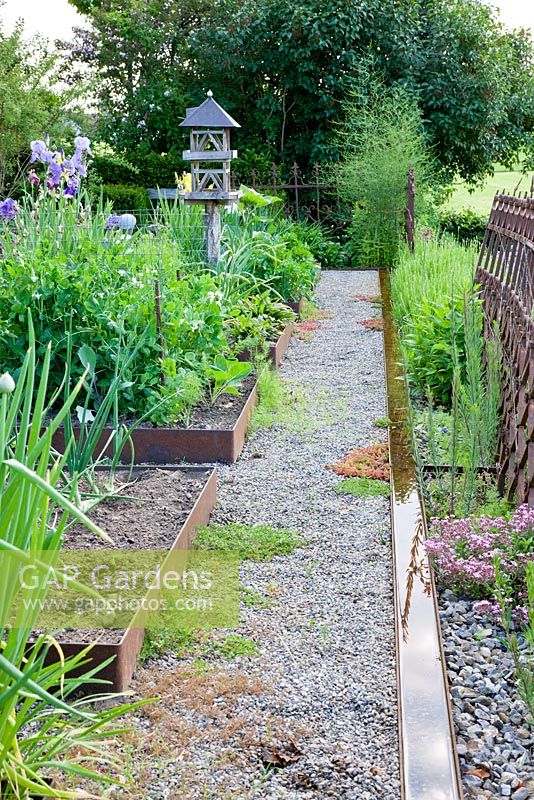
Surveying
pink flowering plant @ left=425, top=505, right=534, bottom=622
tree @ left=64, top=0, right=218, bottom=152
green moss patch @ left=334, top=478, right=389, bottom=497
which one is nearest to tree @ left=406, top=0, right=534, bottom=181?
tree @ left=64, top=0, right=218, bottom=152

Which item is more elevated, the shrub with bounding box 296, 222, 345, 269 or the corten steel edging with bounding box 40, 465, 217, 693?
the shrub with bounding box 296, 222, 345, 269

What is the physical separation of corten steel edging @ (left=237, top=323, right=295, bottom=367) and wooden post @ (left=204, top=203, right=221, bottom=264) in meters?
0.84

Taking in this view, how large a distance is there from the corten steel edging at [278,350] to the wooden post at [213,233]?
2.75 feet

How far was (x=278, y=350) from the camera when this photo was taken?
6.59 meters

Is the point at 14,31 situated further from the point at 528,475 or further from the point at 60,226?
the point at 528,475

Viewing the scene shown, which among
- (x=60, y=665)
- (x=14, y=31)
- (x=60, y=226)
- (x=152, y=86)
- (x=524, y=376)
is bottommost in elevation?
(x=60, y=665)

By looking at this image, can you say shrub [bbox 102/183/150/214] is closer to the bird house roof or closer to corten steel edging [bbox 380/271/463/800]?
the bird house roof

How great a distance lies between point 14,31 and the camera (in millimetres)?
16578

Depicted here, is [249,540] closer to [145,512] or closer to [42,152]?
[145,512]

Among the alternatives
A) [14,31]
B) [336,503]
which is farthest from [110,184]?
[336,503]

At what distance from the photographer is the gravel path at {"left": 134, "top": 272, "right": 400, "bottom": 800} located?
215 centimetres

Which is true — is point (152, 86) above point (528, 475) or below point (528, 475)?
above

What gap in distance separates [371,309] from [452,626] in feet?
20.8

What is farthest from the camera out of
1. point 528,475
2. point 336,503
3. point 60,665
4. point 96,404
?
point 96,404
